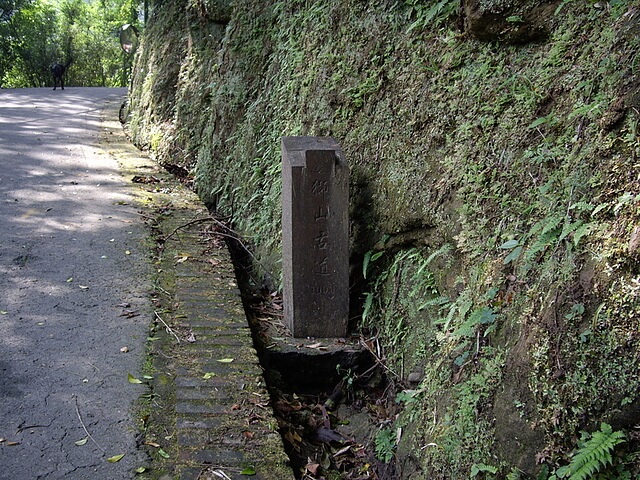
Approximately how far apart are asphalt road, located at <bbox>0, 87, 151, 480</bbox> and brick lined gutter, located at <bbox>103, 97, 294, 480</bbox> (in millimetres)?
140

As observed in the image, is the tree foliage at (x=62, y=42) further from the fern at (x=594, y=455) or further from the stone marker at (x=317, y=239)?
the fern at (x=594, y=455)

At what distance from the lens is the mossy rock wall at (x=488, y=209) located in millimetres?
2801

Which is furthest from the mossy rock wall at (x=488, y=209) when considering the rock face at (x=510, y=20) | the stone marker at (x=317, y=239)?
the stone marker at (x=317, y=239)

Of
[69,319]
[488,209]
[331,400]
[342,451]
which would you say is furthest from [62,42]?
[488,209]

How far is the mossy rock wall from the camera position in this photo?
2.80m

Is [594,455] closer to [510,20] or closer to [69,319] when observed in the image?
[510,20]

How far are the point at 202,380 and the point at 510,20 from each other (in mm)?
3064

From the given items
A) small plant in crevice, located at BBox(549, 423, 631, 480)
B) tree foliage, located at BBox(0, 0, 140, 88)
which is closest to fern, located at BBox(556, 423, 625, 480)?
small plant in crevice, located at BBox(549, 423, 631, 480)

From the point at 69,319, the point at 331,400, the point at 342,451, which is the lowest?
the point at 342,451

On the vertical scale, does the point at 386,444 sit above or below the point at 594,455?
below

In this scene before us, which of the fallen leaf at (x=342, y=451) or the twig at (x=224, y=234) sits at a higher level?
the twig at (x=224, y=234)

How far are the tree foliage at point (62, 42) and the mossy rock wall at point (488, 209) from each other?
2717 cm

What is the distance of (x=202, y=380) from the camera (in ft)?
13.1

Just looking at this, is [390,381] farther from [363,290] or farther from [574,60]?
[574,60]
